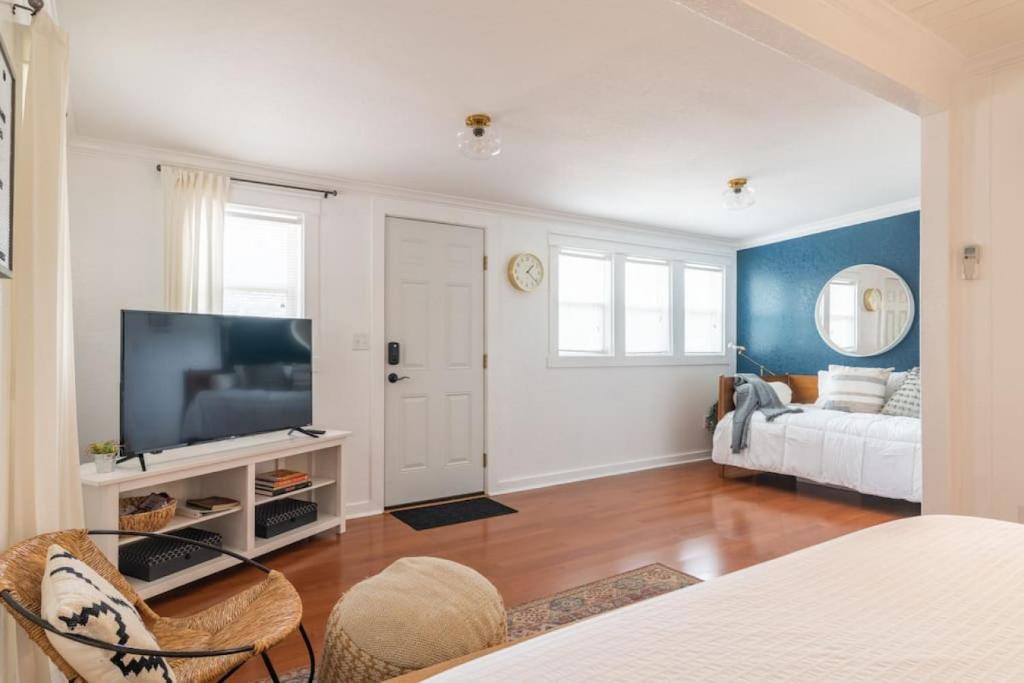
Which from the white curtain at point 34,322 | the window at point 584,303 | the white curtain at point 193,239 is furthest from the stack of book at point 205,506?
the window at point 584,303

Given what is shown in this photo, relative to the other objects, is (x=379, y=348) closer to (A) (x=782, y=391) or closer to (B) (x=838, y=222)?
(A) (x=782, y=391)

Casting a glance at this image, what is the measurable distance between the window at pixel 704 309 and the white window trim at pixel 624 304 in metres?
0.04

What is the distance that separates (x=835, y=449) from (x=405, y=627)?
3.85m

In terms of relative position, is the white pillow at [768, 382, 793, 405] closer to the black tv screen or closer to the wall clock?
the wall clock

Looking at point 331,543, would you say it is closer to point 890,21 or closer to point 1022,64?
point 890,21

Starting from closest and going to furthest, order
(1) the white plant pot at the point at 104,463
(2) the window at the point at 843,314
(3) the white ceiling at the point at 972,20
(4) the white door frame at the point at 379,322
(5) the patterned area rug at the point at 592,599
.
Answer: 1. (3) the white ceiling at the point at 972,20
2. (5) the patterned area rug at the point at 592,599
3. (1) the white plant pot at the point at 104,463
4. (4) the white door frame at the point at 379,322
5. (2) the window at the point at 843,314

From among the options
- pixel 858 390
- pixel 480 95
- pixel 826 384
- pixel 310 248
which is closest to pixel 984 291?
pixel 480 95

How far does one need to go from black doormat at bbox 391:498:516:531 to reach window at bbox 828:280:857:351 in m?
3.42

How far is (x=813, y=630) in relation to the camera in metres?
0.90

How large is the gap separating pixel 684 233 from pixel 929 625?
522 cm

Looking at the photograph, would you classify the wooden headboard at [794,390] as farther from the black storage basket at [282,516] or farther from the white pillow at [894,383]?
the black storage basket at [282,516]

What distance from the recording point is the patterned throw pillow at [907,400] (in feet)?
14.1

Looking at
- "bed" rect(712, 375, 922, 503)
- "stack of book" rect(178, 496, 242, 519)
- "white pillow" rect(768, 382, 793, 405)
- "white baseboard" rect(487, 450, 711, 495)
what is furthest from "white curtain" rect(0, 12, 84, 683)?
"white pillow" rect(768, 382, 793, 405)

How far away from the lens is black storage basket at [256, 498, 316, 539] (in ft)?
10.5
